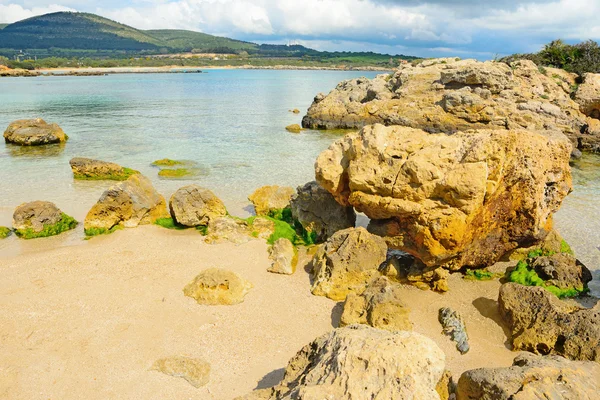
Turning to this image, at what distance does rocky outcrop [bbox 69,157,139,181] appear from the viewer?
19406 millimetres

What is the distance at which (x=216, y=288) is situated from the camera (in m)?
9.02

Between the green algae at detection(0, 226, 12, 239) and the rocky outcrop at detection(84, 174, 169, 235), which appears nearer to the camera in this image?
the green algae at detection(0, 226, 12, 239)

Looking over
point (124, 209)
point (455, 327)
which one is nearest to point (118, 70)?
point (124, 209)

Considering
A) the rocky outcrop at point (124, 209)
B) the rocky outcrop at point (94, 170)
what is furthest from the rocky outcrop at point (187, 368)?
the rocky outcrop at point (94, 170)

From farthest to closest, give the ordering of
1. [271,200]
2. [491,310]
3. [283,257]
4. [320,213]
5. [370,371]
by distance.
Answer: [271,200] < [320,213] < [283,257] < [491,310] < [370,371]

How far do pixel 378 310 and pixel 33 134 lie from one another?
28.1m

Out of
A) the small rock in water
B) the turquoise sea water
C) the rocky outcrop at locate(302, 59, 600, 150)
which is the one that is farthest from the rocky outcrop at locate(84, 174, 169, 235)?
the rocky outcrop at locate(302, 59, 600, 150)

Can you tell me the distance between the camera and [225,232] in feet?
39.9

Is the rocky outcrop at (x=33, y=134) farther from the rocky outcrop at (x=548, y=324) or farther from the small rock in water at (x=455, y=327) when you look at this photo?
the rocky outcrop at (x=548, y=324)

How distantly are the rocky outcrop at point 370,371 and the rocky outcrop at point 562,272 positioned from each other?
6788mm

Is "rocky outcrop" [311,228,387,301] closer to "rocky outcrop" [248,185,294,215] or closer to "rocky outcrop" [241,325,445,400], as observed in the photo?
"rocky outcrop" [241,325,445,400]

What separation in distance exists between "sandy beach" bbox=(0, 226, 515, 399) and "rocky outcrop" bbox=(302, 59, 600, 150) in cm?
2403

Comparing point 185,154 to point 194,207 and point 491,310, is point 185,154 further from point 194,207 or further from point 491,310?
point 491,310

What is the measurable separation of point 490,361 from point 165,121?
1415 inches
